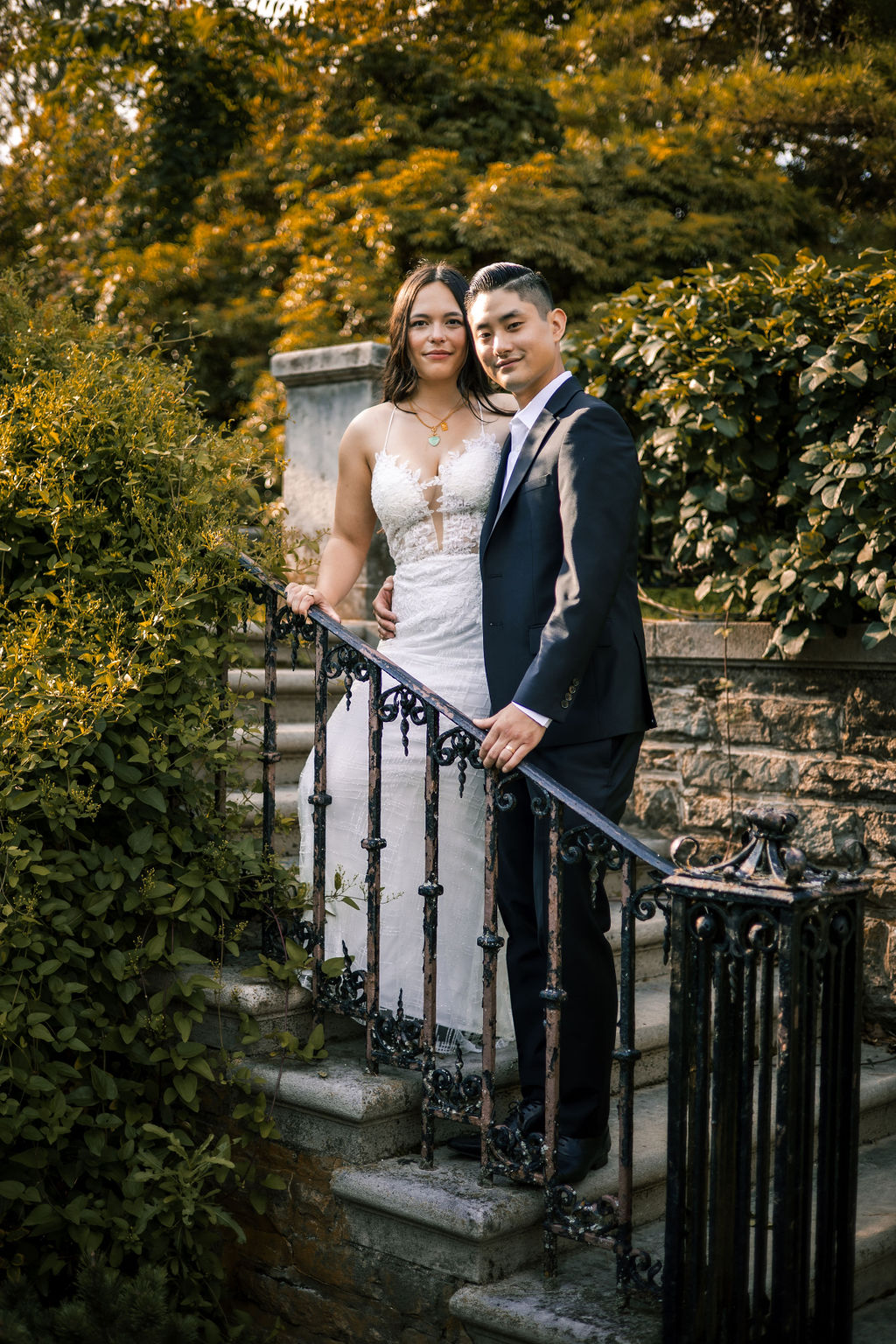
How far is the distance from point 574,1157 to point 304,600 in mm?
1407

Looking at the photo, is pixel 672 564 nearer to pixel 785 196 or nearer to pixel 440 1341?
pixel 440 1341

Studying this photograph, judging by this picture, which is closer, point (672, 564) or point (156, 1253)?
point (156, 1253)

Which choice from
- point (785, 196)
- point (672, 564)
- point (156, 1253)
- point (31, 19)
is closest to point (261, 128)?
point (31, 19)

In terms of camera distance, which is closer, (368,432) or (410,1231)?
(410,1231)

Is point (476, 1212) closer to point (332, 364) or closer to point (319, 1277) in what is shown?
point (319, 1277)

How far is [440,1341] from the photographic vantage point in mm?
2457

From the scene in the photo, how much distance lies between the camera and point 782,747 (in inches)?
161

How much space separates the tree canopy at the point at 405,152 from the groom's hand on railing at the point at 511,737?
425 cm

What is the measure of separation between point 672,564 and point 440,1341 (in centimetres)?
282

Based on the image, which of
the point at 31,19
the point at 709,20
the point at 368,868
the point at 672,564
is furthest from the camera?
the point at 31,19

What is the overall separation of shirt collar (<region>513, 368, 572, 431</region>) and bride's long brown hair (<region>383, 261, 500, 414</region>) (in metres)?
0.56

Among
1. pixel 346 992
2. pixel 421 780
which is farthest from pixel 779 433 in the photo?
pixel 346 992

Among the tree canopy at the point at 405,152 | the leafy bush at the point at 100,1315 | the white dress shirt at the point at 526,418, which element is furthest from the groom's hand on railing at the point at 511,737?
the tree canopy at the point at 405,152

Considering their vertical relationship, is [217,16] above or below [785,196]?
above
